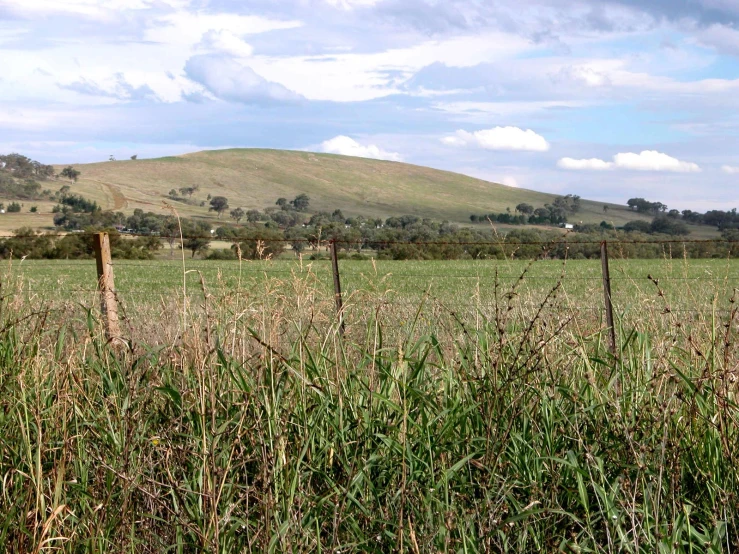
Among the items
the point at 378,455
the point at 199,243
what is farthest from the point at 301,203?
the point at 378,455

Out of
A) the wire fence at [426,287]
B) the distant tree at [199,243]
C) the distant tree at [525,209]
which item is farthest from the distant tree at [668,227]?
the distant tree at [199,243]

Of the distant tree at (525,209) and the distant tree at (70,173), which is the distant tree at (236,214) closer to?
the distant tree at (70,173)

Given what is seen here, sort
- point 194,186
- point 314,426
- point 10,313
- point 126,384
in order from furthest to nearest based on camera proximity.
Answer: point 194,186 < point 10,313 < point 126,384 < point 314,426

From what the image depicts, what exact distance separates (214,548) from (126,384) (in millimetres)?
1505

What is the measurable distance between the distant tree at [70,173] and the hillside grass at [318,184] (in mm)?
1402

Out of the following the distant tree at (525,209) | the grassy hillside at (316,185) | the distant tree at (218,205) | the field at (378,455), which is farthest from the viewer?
the distant tree at (525,209)

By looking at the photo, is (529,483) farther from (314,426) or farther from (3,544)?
(3,544)

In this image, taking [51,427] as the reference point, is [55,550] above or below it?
below

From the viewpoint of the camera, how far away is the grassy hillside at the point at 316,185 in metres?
149

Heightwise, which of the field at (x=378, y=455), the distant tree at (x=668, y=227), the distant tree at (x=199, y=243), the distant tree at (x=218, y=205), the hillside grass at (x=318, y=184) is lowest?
the field at (x=378, y=455)

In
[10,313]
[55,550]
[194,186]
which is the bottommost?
[55,550]

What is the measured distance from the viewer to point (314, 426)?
12.6 feet

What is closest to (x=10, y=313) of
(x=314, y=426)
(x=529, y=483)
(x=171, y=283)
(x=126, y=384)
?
(x=126, y=384)

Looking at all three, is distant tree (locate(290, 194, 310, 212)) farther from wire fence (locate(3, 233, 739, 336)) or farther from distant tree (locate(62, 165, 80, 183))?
wire fence (locate(3, 233, 739, 336))
